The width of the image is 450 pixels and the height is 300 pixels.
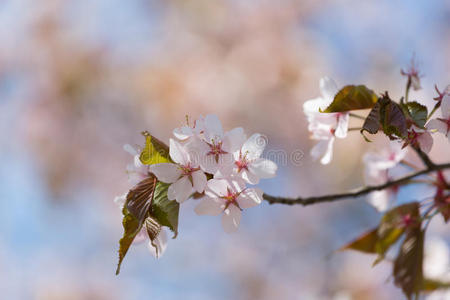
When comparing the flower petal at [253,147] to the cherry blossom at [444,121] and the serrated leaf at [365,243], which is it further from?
the serrated leaf at [365,243]

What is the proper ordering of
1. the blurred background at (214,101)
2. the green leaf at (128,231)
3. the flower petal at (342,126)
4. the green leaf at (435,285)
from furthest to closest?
1. the blurred background at (214,101)
2. the green leaf at (435,285)
3. the flower petal at (342,126)
4. the green leaf at (128,231)

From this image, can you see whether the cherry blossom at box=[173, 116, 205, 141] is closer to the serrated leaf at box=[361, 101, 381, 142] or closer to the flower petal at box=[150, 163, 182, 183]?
the flower petal at box=[150, 163, 182, 183]

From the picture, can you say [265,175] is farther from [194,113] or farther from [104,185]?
[104,185]

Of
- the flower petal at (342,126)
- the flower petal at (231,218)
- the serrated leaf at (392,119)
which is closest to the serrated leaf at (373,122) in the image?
the serrated leaf at (392,119)

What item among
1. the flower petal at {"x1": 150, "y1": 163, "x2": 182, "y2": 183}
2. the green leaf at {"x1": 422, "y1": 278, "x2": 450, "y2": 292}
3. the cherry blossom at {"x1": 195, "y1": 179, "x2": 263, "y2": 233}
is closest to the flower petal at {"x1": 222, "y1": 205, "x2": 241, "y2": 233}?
the cherry blossom at {"x1": 195, "y1": 179, "x2": 263, "y2": 233}

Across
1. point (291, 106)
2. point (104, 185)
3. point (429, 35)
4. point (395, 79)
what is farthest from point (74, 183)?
point (429, 35)

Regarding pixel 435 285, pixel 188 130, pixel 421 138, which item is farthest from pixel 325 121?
pixel 435 285

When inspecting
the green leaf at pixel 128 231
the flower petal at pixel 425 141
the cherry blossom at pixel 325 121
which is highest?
the cherry blossom at pixel 325 121
